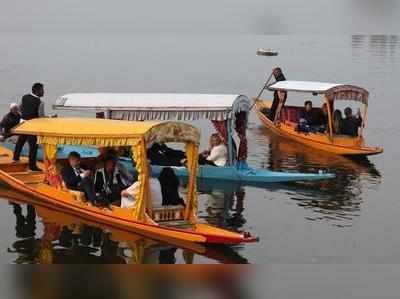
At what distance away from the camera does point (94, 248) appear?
16.2m

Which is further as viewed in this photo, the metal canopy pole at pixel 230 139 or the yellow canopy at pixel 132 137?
the metal canopy pole at pixel 230 139

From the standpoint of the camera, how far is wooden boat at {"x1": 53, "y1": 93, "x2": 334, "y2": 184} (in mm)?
22094

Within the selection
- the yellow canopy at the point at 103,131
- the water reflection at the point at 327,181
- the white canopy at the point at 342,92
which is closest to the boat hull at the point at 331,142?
the water reflection at the point at 327,181

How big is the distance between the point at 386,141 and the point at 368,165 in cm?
553

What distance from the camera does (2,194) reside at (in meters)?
19.9

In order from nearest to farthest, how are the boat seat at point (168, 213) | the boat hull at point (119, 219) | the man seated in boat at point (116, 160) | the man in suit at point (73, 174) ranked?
the boat hull at point (119, 219)
the boat seat at point (168, 213)
the man seated in boat at point (116, 160)
the man in suit at point (73, 174)

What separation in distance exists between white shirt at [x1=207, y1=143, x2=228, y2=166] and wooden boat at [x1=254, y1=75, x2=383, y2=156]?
19.2 ft

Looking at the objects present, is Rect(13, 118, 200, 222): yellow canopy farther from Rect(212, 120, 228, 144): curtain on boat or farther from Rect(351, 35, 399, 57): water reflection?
Rect(351, 35, 399, 57): water reflection

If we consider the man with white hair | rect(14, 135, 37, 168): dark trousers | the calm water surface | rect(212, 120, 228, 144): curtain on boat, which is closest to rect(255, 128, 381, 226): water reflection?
the calm water surface

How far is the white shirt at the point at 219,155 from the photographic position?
876 inches

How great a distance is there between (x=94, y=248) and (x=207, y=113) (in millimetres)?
7232

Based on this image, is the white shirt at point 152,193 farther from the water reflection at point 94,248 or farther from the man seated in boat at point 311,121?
A: the man seated in boat at point 311,121

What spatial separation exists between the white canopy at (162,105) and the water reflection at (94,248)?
5909 mm

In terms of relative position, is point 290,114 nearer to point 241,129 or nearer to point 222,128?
point 241,129
